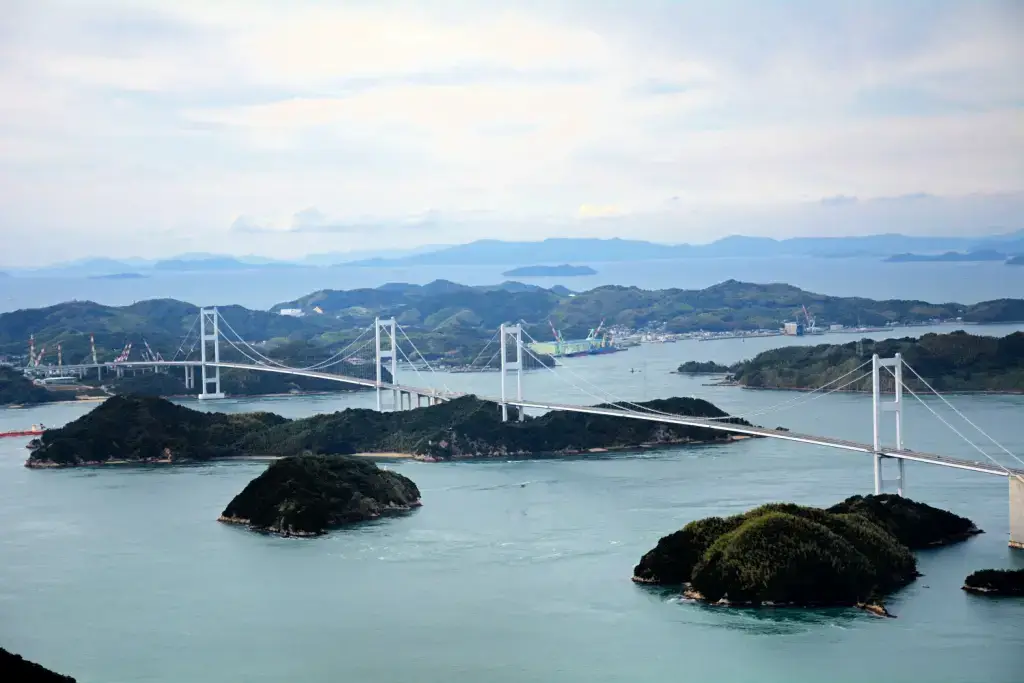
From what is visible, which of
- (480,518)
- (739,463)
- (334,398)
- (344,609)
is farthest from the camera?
(334,398)

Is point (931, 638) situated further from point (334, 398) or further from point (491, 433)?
point (334, 398)

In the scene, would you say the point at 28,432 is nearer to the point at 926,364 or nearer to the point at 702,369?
the point at 702,369

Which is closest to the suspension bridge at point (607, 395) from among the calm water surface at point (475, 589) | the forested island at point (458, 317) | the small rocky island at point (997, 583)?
the calm water surface at point (475, 589)

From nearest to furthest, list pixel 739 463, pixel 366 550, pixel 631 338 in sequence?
pixel 366 550 < pixel 739 463 < pixel 631 338

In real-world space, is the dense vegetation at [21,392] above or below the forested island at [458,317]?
below

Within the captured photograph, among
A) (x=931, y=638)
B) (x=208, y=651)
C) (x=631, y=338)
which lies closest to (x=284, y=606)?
(x=208, y=651)

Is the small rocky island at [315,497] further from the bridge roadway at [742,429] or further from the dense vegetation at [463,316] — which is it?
the dense vegetation at [463,316]

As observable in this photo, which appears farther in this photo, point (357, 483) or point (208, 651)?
point (357, 483)

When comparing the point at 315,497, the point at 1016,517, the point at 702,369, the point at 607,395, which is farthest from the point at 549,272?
the point at 1016,517
